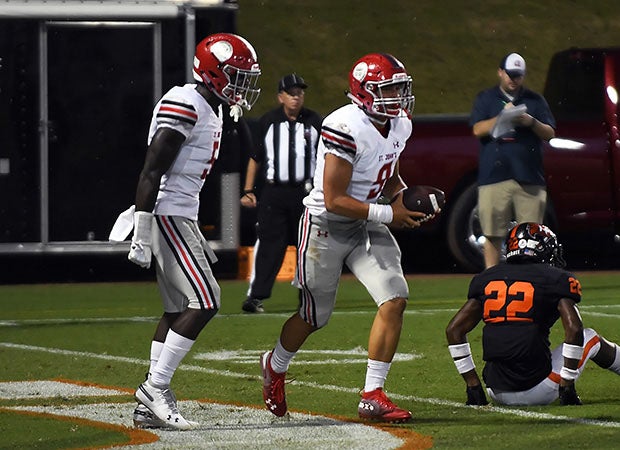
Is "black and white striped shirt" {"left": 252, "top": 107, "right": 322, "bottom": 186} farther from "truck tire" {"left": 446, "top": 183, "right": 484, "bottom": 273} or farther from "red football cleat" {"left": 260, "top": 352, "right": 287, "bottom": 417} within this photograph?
"red football cleat" {"left": 260, "top": 352, "right": 287, "bottom": 417}

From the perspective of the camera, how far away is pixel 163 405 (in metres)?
7.86

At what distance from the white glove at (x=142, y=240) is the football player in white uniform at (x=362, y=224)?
838mm

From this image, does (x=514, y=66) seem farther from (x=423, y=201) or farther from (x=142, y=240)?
(x=142, y=240)

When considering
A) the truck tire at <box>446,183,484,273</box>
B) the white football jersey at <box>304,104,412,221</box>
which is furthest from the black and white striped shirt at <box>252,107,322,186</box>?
the white football jersey at <box>304,104,412,221</box>

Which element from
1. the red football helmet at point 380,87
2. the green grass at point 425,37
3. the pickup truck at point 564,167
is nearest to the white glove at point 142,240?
the red football helmet at point 380,87

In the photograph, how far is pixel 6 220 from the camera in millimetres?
16297

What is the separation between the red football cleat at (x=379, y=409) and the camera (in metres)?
8.02

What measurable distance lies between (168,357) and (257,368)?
7.67ft

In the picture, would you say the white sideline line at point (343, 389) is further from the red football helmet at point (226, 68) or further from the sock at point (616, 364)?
the red football helmet at point (226, 68)

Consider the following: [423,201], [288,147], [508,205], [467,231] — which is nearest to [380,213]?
[423,201]

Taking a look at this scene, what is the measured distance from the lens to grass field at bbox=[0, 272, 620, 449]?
25.3 ft

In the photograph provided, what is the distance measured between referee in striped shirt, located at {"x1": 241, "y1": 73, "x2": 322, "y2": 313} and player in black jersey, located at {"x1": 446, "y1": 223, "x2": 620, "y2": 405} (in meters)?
5.01

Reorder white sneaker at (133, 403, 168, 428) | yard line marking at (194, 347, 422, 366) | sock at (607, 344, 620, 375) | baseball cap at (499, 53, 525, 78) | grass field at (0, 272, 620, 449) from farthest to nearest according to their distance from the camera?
1. baseball cap at (499, 53, 525, 78)
2. yard line marking at (194, 347, 422, 366)
3. sock at (607, 344, 620, 375)
4. white sneaker at (133, 403, 168, 428)
5. grass field at (0, 272, 620, 449)

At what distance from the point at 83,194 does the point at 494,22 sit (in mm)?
21879
